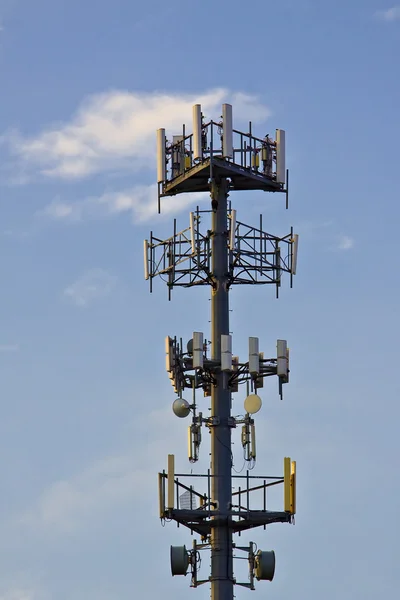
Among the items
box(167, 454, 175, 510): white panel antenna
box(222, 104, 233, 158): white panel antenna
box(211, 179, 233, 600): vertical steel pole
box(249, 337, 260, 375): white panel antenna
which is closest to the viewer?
box(167, 454, 175, 510): white panel antenna

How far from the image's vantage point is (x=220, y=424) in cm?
7656

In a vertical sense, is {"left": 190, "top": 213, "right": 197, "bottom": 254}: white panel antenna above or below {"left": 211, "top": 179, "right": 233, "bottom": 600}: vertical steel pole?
above

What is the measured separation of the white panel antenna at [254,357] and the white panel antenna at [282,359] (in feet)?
2.42

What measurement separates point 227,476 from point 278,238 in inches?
355

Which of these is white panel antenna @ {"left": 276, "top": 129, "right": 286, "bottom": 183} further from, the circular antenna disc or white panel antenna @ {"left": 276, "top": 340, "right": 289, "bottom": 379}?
the circular antenna disc

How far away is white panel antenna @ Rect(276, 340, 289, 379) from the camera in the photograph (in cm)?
7619

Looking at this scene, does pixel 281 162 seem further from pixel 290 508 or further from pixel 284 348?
pixel 290 508

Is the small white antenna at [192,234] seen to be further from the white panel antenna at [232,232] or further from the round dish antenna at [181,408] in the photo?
the round dish antenna at [181,408]

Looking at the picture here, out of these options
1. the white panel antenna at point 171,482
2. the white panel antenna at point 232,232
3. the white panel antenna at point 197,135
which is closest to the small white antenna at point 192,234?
the white panel antenna at point 232,232

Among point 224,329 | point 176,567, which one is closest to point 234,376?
point 224,329

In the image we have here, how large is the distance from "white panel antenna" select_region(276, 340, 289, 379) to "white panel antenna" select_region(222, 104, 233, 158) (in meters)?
6.92

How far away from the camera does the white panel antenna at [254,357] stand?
2992 inches

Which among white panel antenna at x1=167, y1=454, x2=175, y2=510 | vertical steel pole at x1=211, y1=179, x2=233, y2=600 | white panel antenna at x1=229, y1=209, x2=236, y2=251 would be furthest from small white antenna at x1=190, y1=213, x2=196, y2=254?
white panel antenna at x1=167, y1=454, x2=175, y2=510

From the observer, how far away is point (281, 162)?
7944cm
